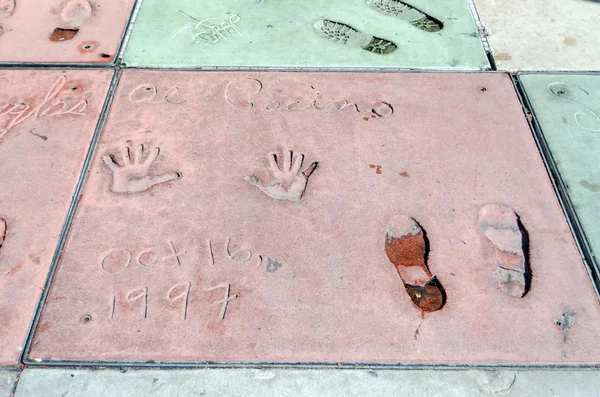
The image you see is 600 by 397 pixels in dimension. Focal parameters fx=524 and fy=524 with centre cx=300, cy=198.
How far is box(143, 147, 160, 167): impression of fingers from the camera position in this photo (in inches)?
80.5

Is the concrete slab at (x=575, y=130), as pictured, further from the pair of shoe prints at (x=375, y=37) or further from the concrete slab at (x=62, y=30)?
the concrete slab at (x=62, y=30)

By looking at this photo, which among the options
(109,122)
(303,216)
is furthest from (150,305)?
(109,122)

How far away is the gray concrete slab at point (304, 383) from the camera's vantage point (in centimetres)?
151

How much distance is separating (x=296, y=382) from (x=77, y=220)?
970 mm

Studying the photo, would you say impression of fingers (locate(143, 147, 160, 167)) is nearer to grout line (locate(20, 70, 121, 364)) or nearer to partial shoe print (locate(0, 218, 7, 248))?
grout line (locate(20, 70, 121, 364))

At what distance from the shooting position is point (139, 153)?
208cm

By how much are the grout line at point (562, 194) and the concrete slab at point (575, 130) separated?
17 mm

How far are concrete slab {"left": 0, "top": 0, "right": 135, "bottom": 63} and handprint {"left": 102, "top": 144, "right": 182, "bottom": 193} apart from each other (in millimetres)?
663

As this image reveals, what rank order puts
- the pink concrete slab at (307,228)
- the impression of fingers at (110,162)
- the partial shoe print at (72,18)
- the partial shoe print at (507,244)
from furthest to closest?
the partial shoe print at (72,18) < the impression of fingers at (110,162) < the partial shoe print at (507,244) < the pink concrete slab at (307,228)

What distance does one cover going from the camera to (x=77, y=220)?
187 cm

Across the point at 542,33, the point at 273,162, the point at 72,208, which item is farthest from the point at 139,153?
the point at 542,33
